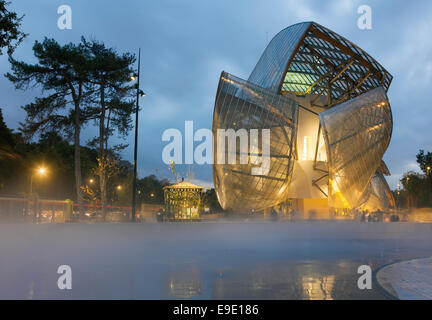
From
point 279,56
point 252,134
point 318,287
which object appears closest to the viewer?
point 318,287

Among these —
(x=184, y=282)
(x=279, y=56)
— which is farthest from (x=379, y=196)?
(x=184, y=282)

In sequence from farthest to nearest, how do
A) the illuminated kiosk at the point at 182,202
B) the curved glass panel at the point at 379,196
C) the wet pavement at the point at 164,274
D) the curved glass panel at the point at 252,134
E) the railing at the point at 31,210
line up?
the curved glass panel at the point at 379,196, the curved glass panel at the point at 252,134, the illuminated kiosk at the point at 182,202, the railing at the point at 31,210, the wet pavement at the point at 164,274

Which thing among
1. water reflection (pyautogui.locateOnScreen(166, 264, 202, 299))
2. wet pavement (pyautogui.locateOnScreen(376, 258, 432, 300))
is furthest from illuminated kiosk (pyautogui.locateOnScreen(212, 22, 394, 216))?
water reflection (pyautogui.locateOnScreen(166, 264, 202, 299))

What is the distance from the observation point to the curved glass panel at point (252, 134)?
33.9 m

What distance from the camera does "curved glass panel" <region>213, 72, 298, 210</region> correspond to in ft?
111

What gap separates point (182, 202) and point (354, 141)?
17108 mm

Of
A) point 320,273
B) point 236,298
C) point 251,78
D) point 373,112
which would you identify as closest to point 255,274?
point 320,273

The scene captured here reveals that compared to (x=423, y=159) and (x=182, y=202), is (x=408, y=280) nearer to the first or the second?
(x=182, y=202)

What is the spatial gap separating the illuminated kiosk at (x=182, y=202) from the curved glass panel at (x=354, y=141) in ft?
44.3

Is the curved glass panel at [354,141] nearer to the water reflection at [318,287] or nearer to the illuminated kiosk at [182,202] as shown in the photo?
the illuminated kiosk at [182,202]

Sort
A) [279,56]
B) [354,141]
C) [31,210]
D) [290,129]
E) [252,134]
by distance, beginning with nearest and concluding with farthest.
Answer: [31,210]
[290,129]
[252,134]
[354,141]
[279,56]

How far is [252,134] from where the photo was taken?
113 feet

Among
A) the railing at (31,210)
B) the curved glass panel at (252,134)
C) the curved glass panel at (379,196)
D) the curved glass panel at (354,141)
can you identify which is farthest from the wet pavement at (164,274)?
the curved glass panel at (379,196)

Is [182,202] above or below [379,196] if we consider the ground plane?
below
